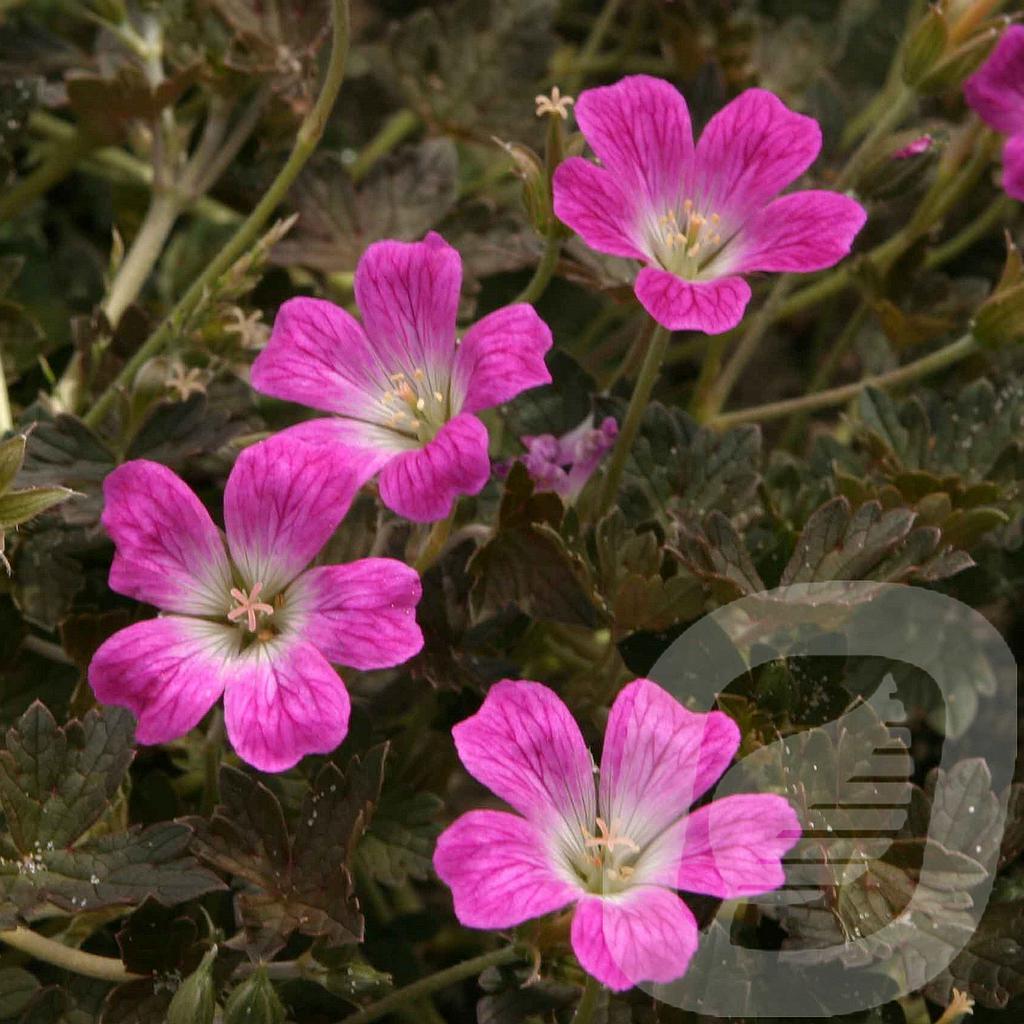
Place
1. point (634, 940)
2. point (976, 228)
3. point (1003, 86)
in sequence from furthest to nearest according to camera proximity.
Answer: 1. point (976, 228)
2. point (1003, 86)
3. point (634, 940)

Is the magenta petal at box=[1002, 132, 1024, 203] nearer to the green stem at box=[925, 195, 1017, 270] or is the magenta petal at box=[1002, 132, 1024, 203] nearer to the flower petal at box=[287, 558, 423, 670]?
the green stem at box=[925, 195, 1017, 270]

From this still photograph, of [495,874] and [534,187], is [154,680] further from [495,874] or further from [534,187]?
[534,187]

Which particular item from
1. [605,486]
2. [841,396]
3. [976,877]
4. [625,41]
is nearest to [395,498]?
[605,486]

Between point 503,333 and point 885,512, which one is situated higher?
point 503,333

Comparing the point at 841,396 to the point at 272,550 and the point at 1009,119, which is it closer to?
the point at 1009,119

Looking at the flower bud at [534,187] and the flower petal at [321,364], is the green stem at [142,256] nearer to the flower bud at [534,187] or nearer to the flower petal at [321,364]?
the flower petal at [321,364]

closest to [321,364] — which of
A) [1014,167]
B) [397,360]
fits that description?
[397,360]
